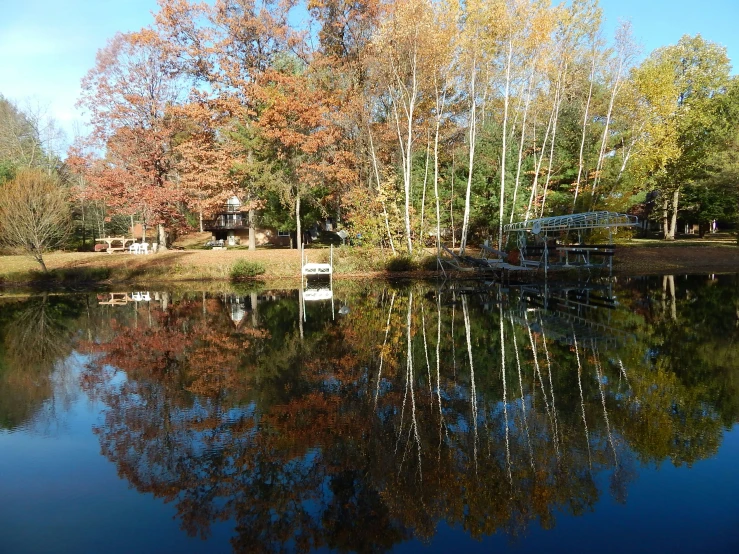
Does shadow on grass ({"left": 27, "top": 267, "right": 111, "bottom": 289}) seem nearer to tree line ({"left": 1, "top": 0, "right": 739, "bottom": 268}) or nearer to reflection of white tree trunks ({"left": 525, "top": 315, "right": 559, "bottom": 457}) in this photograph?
tree line ({"left": 1, "top": 0, "right": 739, "bottom": 268})

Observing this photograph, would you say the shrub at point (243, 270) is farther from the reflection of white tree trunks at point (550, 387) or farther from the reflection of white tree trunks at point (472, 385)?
the reflection of white tree trunks at point (550, 387)

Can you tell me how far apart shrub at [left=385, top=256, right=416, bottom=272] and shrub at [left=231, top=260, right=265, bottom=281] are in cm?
700

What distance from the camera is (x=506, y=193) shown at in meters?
31.4

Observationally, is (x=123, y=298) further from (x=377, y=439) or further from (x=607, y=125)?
(x=607, y=125)

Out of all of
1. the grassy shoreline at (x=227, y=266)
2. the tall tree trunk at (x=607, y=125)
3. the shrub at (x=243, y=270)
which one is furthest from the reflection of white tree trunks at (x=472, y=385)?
the tall tree trunk at (x=607, y=125)

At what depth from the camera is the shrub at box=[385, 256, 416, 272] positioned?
2597cm

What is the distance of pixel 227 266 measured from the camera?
91.1 feet

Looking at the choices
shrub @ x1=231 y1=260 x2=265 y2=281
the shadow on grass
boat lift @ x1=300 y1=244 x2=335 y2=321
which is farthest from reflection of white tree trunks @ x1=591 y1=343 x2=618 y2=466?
the shadow on grass

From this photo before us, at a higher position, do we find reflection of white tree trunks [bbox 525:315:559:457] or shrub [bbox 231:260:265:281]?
shrub [bbox 231:260:265:281]

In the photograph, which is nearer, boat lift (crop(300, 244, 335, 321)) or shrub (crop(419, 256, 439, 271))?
boat lift (crop(300, 244, 335, 321))

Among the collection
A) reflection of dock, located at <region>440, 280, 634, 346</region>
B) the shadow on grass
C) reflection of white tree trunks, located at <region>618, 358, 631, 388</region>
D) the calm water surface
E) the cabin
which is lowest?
the calm water surface

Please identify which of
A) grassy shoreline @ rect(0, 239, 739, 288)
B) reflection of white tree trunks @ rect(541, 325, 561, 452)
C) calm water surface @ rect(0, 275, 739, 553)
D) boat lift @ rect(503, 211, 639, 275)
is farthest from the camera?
grassy shoreline @ rect(0, 239, 739, 288)

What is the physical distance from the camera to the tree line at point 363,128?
27.0 meters

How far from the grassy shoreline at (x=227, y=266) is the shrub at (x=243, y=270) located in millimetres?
480
